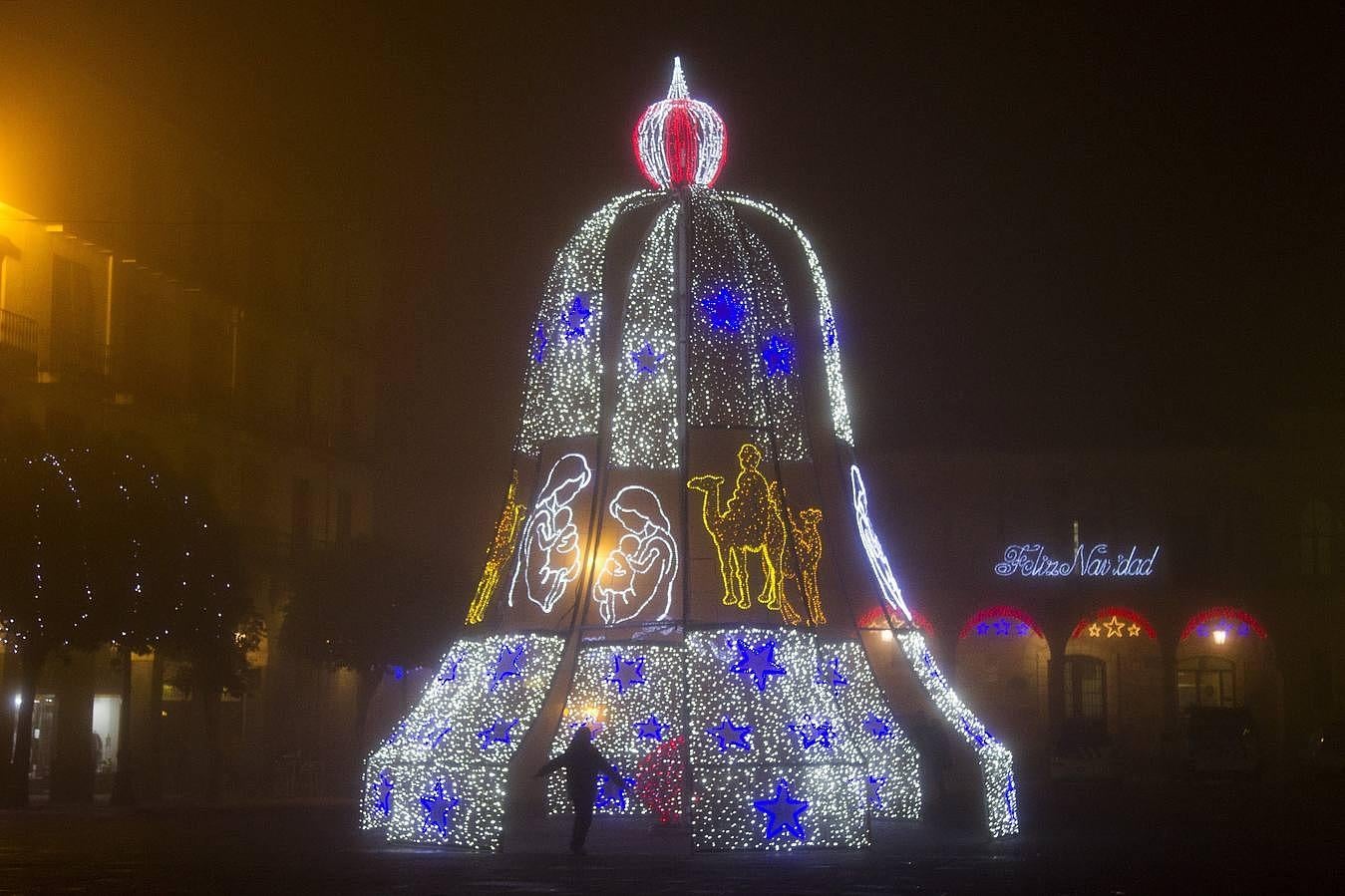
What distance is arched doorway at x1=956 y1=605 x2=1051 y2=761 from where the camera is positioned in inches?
2136

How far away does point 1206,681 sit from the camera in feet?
181

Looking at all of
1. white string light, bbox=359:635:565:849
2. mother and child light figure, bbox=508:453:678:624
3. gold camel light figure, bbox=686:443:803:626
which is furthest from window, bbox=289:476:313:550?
gold camel light figure, bbox=686:443:803:626

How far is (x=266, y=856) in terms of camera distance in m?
21.3

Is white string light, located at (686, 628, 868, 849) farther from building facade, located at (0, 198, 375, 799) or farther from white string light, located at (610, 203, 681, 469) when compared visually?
building facade, located at (0, 198, 375, 799)

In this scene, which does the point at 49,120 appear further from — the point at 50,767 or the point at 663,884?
the point at 663,884

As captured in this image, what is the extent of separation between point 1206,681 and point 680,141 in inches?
1494

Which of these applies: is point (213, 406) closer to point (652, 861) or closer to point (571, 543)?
point (571, 543)

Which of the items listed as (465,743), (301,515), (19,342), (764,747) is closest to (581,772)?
(465,743)

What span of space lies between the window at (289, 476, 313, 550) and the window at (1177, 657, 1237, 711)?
2438 centimetres

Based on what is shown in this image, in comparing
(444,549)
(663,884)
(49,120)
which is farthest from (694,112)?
(444,549)

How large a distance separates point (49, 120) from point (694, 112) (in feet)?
64.7

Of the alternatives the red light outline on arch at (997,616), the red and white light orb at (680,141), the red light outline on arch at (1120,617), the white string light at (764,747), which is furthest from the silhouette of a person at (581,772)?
the red light outline on arch at (1120,617)

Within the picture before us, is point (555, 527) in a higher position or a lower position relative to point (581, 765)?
higher

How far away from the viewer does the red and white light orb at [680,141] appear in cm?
2164
